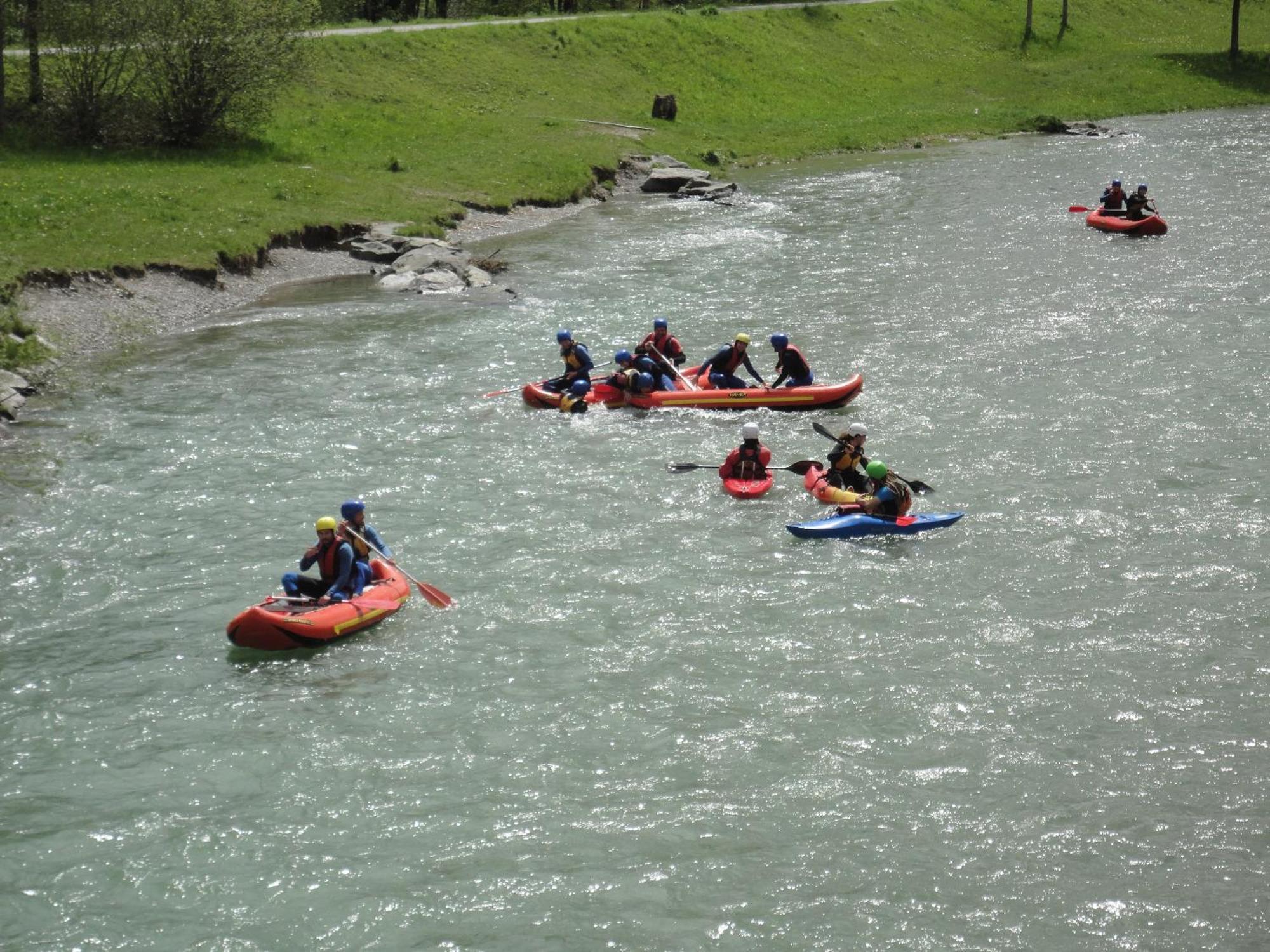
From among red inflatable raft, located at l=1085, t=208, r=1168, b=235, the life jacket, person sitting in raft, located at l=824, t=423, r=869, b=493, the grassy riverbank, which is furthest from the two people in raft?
red inflatable raft, located at l=1085, t=208, r=1168, b=235

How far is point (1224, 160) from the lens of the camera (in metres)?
45.3

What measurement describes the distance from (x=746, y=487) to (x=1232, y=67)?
189 feet

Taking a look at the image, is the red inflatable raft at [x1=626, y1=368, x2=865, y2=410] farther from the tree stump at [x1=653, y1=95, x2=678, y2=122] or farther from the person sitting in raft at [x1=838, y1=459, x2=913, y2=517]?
the tree stump at [x1=653, y1=95, x2=678, y2=122]

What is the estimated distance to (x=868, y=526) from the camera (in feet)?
55.1

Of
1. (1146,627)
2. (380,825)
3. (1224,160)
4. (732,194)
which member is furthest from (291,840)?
(1224,160)

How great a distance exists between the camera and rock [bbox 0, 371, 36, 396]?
70.7 ft

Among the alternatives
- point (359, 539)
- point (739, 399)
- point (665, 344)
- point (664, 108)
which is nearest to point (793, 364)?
point (739, 399)

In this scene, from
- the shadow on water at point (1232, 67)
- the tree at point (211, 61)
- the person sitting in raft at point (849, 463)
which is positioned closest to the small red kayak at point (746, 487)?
the person sitting in raft at point (849, 463)

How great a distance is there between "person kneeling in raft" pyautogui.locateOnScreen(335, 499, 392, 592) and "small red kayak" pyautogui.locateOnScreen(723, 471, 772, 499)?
471cm

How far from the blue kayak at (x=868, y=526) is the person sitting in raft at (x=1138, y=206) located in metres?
20.9

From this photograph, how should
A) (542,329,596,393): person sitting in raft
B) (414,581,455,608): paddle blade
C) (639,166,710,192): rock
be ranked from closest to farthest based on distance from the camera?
(414,581,455,608): paddle blade → (542,329,596,393): person sitting in raft → (639,166,710,192): rock

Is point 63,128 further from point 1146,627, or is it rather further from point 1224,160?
point 1224,160

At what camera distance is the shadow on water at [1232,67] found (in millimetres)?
63719

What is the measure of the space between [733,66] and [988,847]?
50.1m
